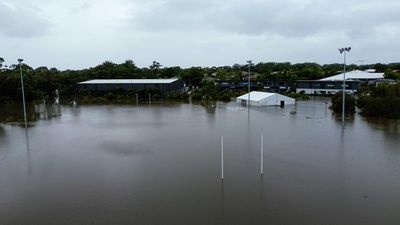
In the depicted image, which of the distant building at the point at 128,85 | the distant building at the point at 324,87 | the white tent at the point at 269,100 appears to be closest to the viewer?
the white tent at the point at 269,100

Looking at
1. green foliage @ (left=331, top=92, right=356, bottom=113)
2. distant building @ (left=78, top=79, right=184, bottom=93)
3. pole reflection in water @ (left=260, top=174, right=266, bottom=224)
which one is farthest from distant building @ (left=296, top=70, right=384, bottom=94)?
pole reflection in water @ (left=260, top=174, right=266, bottom=224)

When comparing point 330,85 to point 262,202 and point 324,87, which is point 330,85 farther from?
point 262,202

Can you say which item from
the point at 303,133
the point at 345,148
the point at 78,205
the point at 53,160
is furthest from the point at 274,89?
the point at 78,205

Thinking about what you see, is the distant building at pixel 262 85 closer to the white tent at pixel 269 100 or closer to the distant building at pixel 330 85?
the distant building at pixel 330 85

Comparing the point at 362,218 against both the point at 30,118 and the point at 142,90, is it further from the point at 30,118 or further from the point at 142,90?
the point at 142,90

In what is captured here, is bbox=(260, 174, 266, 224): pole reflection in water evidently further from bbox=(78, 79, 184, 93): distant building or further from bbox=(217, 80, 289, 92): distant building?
bbox=(217, 80, 289, 92): distant building

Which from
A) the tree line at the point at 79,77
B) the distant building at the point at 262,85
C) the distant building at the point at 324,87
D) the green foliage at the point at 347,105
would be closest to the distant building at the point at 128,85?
the tree line at the point at 79,77

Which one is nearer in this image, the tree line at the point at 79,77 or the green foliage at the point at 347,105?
the green foliage at the point at 347,105

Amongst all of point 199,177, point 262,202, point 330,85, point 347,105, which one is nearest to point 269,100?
point 347,105

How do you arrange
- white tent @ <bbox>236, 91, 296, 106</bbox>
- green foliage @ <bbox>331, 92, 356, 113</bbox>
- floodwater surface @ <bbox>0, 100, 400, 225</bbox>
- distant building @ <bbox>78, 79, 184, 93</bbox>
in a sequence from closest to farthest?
floodwater surface @ <bbox>0, 100, 400, 225</bbox> < green foliage @ <bbox>331, 92, 356, 113</bbox> < white tent @ <bbox>236, 91, 296, 106</bbox> < distant building @ <bbox>78, 79, 184, 93</bbox>
